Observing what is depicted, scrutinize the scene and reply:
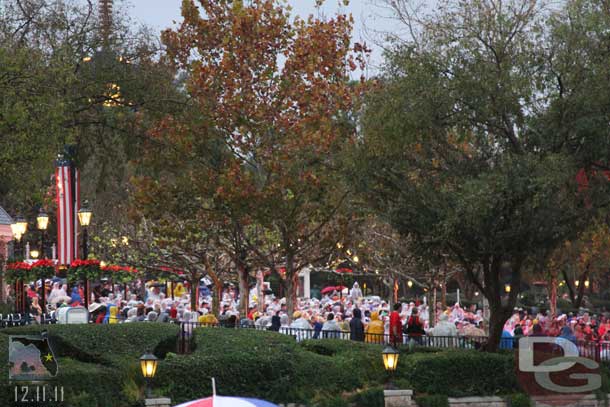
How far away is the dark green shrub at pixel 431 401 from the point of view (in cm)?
2055

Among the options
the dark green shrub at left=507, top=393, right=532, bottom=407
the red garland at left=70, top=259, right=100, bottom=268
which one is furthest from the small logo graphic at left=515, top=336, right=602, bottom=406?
the red garland at left=70, top=259, right=100, bottom=268

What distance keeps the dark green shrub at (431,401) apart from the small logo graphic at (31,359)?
6902 mm

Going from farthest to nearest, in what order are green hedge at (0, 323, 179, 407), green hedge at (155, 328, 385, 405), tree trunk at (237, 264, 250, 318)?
tree trunk at (237, 264, 250, 318) → green hedge at (155, 328, 385, 405) → green hedge at (0, 323, 179, 407)

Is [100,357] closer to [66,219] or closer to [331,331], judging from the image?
[66,219]

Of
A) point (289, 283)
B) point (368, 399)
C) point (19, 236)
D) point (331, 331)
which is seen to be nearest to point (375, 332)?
point (331, 331)

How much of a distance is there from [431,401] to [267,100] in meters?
13.1

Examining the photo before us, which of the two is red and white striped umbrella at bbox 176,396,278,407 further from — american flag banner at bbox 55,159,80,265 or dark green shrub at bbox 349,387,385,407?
american flag banner at bbox 55,159,80,265

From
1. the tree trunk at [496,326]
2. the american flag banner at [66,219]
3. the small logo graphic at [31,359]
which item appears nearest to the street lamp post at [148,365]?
the small logo graphic at [31,359]

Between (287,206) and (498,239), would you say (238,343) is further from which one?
(287,206)

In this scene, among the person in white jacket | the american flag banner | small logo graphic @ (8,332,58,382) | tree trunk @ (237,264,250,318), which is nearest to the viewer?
small logo graphic @ (8,332,58,382)

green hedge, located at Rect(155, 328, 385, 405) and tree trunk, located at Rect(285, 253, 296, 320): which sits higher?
tree trunk, located at Rect(285, 253, 296, 320)

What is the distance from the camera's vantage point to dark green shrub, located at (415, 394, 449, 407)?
20.5 metres

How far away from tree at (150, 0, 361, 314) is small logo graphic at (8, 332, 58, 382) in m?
11.7

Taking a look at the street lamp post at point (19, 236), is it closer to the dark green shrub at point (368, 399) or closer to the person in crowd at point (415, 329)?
the person in crowd at point (415, 329)
